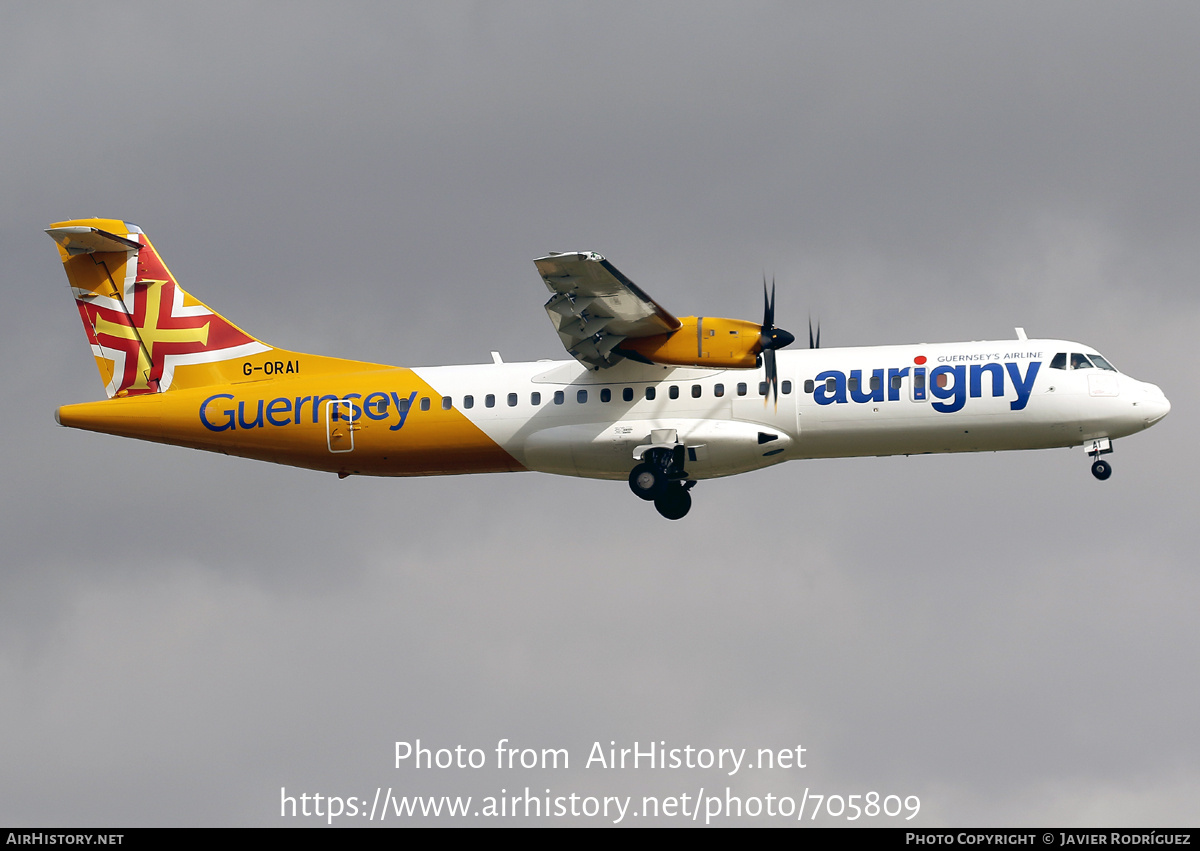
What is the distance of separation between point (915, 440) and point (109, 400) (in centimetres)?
1540

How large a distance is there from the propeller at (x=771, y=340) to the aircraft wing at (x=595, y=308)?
1.57m

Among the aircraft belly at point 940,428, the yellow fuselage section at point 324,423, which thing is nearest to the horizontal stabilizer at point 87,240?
the yellow fuselage section at point 324,423

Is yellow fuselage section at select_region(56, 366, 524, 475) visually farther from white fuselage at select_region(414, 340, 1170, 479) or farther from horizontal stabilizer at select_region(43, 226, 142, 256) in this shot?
horizontal stabilizer at select_region(43, 226, 142, 256)

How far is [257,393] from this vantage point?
2819cm

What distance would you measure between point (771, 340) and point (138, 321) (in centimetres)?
1293

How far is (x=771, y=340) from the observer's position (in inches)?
1022

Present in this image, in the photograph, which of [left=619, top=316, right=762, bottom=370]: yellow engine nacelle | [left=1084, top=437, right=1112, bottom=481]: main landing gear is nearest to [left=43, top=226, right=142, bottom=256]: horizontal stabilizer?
[left=619, top=316, right=762, bottom=370]: yellow engine nacelle

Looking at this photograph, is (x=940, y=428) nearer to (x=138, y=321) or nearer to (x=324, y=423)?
(x=324, y=423)

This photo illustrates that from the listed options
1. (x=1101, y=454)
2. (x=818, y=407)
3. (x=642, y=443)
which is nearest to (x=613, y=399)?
(x=642, y=443)

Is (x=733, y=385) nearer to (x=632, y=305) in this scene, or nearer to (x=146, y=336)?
(x=632, y=305)

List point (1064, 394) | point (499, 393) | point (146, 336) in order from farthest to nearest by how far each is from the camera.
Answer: point (146, 336) < point (499, 393) < point (1064, 394)

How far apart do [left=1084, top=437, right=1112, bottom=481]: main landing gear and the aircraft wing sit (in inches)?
298

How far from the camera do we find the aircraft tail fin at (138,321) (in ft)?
96.3
